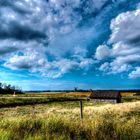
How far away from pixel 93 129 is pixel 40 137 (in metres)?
2.05

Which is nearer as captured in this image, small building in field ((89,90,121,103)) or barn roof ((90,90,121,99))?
small building in field ((89,90,121,103))

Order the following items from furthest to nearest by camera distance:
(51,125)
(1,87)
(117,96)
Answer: (1,87) → (117,96) → (51,125)

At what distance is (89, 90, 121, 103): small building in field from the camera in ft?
184

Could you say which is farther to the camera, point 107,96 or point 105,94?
point 105,94

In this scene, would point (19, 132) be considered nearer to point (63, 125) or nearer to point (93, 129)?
point (63, 125)

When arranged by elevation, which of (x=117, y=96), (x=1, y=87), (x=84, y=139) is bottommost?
(x=84, y=139)

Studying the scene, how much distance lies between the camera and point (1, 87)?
90.0m

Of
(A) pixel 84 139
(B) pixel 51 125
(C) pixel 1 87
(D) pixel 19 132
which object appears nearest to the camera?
(A) pixel 84 139

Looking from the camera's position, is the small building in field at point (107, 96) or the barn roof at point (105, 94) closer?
the small building in field at point (107, 96)

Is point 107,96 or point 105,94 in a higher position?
point 105,94

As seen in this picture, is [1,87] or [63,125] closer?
[63,125]

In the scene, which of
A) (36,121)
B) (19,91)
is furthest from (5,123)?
(19,91)

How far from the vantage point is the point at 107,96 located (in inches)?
2270

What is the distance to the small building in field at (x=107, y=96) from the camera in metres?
56.2
